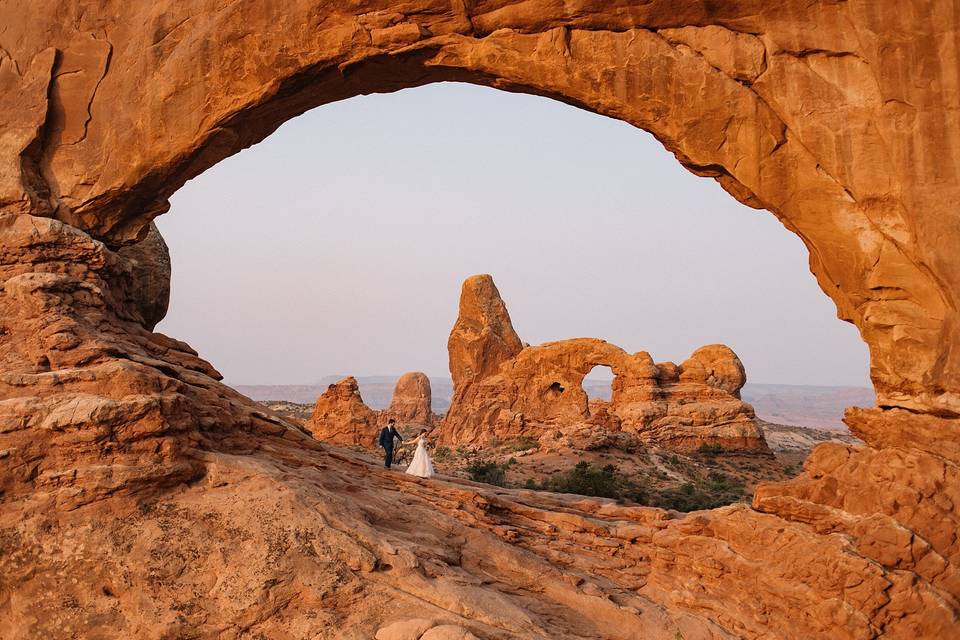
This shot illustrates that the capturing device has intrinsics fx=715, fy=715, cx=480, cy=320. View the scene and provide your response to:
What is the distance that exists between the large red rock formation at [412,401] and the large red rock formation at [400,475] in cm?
4732

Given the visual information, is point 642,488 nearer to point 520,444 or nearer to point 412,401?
point 520,444

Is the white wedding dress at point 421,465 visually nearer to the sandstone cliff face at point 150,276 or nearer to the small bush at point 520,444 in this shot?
the sandstone cliff face at point 150,276

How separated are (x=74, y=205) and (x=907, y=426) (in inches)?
496

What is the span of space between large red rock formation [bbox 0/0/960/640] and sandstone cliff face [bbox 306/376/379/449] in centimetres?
1991

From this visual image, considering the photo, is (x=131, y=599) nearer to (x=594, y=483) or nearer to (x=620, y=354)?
Result: (x=594, y=483)

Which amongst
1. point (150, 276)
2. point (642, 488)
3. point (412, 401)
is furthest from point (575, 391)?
point (150, 276)

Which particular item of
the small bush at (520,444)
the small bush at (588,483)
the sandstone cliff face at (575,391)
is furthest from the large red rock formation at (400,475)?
the small bush at (520,444)

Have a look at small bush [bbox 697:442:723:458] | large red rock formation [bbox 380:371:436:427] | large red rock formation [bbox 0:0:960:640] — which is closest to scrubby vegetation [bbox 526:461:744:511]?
small bush [bbox 697:442:723:458]

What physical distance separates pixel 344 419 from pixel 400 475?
20919mm

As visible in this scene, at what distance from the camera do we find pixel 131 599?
7.25 metres

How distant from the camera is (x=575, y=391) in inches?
1644

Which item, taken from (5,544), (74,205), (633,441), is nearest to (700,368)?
(633,441)

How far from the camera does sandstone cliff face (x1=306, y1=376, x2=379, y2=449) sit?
104ft

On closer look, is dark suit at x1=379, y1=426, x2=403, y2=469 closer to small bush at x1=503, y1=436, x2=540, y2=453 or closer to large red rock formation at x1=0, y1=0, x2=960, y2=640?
large red rock formation at x1=0, y1=0, x2=960, y2=640
